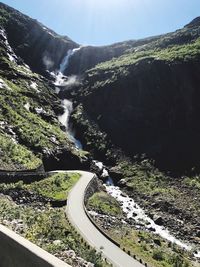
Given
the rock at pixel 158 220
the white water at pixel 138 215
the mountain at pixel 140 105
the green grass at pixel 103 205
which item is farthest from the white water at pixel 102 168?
the rock at pixel 158 220

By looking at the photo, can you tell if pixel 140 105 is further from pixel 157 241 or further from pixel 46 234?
pixel 46 234

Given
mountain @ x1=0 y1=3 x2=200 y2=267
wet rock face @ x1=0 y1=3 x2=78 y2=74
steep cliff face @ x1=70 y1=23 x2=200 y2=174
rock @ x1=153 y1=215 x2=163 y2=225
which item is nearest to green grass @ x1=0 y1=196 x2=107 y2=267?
mountain @ x1=0 y1=3 x2=200 y2=267

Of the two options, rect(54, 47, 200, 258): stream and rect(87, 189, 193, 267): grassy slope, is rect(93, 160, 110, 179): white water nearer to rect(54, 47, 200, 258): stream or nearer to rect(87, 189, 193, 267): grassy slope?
rect(54, 47, 200, 258): stream

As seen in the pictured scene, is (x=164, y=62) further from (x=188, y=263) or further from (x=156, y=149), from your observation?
(x=188, y=263)

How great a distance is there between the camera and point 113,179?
83.3m

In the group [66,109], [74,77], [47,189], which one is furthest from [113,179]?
[74,77]

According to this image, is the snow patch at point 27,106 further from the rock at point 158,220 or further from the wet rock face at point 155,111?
the rock at point 158,220

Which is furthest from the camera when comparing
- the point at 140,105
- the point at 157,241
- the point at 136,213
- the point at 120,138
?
the point at 140,105

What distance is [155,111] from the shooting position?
10325 cm

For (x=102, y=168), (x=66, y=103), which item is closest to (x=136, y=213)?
(x=102, y=168)

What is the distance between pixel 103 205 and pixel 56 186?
7511 mm

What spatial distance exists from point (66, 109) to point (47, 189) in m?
71.0

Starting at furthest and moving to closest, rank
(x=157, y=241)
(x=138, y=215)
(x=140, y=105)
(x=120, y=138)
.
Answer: (x=140, y=105) < (x=120, y=138) < (x=138, y=215) < (x=157, y=241)

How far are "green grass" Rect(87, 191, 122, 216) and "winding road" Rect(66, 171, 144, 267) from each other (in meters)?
2.08
